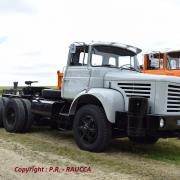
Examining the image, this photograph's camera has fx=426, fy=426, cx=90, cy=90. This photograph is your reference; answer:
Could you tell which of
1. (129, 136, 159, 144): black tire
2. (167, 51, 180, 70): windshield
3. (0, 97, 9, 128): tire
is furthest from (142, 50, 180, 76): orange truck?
(0, 97, 9, 128): tire

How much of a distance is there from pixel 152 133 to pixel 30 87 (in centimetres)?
559

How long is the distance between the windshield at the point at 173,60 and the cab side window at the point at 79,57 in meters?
3.84

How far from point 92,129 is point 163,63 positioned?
15.6ft

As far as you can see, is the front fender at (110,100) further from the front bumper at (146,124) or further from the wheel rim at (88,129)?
the wheel rim at (88,129)

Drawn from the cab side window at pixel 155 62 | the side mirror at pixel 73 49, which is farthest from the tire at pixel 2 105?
the cab side window at pixel 155 62

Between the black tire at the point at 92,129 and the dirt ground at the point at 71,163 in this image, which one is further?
the black tire at the point at 92,129

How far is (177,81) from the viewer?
857 centimetres

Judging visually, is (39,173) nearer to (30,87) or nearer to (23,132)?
(23,132)

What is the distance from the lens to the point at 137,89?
8.84m

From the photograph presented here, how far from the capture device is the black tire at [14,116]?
11.9 m

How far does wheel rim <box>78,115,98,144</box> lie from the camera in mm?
9188

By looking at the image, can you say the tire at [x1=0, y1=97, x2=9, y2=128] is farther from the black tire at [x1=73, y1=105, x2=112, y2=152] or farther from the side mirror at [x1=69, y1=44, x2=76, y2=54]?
the black tire at [x1=73, y1=105, x2=112, y2=152]

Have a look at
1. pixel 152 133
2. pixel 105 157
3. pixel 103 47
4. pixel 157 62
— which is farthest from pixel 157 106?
pixel 157 62

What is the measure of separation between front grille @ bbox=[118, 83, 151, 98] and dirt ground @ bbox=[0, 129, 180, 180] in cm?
131
